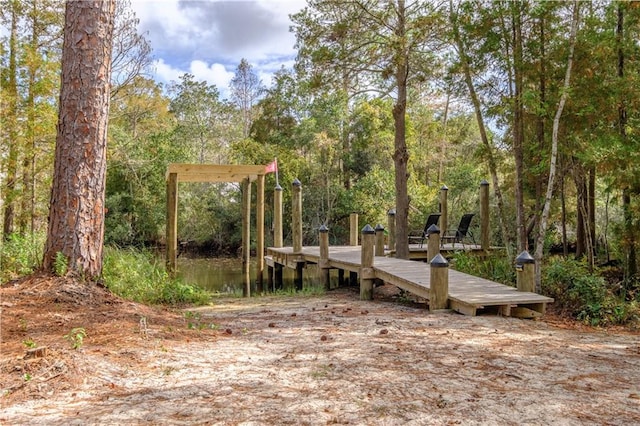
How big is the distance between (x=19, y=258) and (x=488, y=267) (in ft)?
26.0

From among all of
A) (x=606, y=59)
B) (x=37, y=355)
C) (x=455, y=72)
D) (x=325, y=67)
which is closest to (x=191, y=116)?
(x=325, y=67)

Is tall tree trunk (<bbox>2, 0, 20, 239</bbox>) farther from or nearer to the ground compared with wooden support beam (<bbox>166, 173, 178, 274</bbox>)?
farther from the ground

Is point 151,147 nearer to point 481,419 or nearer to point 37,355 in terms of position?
point 37,355

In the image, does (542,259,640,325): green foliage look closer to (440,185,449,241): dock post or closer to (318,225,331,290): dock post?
(318,225,331,290): dock post

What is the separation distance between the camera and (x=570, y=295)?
6.14 metres

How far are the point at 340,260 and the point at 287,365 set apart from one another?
5.78 m

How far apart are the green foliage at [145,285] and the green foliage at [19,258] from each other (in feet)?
2.96

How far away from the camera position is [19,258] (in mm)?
7012

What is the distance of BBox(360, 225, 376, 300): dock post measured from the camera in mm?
7382

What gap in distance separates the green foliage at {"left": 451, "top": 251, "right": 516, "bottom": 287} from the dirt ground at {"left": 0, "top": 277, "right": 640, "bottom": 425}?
2.81m

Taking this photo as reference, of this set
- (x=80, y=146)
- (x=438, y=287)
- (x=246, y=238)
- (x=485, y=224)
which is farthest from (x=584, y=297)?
(x=246, y=238)

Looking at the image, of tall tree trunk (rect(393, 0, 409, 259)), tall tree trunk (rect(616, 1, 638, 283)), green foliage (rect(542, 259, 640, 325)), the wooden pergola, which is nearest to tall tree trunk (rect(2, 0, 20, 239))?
the wooden pergola

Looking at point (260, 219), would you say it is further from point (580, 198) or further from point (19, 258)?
point (580, 198)

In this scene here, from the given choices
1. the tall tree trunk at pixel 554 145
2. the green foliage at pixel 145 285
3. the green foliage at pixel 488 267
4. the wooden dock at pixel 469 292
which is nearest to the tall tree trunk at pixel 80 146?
the green foliage at pixel 145 285
